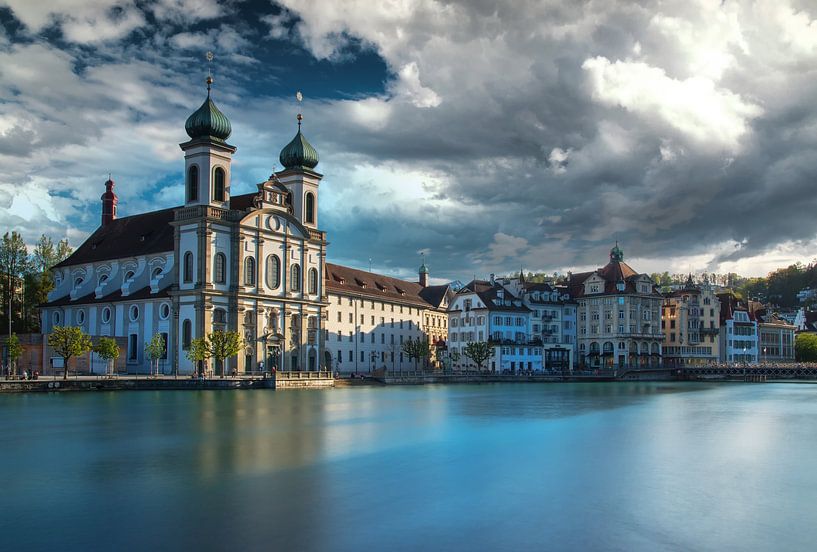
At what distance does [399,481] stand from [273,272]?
65572mm

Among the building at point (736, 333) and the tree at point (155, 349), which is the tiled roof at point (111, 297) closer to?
the tree at point (155, 349)

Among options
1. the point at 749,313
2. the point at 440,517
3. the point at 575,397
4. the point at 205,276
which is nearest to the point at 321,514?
the point at 440,517

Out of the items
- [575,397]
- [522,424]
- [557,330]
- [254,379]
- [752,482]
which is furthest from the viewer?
[557,330]

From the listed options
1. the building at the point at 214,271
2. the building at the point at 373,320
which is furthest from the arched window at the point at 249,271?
the building at the point at 373,320

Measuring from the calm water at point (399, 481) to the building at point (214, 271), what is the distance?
35033mm

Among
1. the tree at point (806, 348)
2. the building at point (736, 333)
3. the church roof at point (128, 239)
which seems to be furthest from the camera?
the tree at point (806, 348)

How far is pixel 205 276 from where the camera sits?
8200 cm

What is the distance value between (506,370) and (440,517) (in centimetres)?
9268

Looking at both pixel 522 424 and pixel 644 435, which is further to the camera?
pixel 522 424

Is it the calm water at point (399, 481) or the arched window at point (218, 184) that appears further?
the arched window at point (218, 184)

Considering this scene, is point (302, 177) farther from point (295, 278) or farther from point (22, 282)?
point (22, 282)

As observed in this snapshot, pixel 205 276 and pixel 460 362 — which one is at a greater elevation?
pixel 205 276

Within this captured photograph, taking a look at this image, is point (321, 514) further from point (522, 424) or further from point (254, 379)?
point (254, 379)

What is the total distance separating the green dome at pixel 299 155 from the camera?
3861 inches
